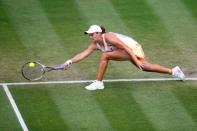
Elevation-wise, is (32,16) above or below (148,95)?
above

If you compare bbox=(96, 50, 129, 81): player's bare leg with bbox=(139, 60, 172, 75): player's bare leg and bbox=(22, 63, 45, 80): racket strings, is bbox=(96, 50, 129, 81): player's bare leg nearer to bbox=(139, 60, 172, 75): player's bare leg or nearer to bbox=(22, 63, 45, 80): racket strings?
bbox=(139, 60, 172, 75): player's bare leg

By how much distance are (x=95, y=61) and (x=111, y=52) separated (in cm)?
179

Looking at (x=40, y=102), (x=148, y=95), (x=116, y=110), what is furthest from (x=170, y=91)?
(x=40, y=102)

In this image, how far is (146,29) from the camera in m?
20.5

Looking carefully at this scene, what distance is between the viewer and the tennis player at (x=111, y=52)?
55.3ft

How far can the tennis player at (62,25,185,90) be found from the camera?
16859mm

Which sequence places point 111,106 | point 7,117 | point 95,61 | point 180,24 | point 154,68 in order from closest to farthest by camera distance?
point 7,117, point 111,106, point 154,68, point 95,61, point 180,24

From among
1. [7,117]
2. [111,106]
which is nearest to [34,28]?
[111,106]

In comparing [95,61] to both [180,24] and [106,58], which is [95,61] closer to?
[106,58]

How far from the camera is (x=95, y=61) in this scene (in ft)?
61.5

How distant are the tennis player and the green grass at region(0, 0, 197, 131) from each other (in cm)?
39

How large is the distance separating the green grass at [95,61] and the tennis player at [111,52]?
39cm

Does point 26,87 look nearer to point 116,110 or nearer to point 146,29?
point 116,110

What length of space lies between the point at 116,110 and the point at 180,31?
16.6 ft
